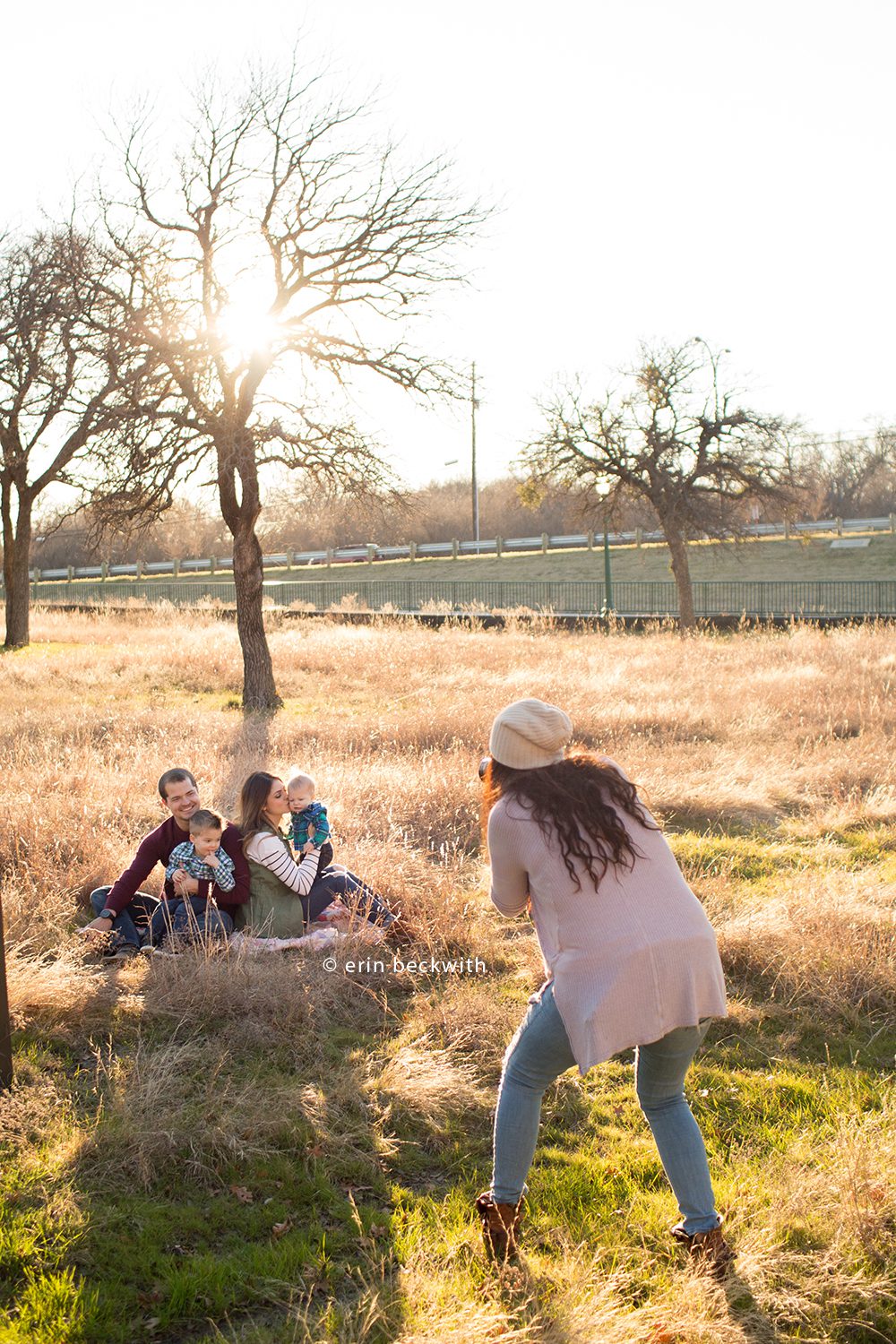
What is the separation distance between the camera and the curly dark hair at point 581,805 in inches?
113

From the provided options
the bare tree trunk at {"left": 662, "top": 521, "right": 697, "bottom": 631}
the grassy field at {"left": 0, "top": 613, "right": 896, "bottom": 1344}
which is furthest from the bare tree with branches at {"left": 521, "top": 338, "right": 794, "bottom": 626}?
the grassy field at {"left": 0, "top": 613, "right": 896, "bottom": 1344}

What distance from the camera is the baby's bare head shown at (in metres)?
5.64

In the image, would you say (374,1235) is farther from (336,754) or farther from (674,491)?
(674,491)

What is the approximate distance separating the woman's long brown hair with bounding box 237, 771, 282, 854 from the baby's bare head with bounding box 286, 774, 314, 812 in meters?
0.21

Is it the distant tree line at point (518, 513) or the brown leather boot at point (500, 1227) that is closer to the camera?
the brown leather boot at point (500, 1227)

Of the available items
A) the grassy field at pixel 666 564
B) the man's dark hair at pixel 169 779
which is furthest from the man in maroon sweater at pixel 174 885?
the grassy field at pixel 666 564

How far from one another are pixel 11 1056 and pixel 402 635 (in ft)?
57.6

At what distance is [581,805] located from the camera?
291 centimetres

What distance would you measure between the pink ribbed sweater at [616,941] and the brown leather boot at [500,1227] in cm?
60

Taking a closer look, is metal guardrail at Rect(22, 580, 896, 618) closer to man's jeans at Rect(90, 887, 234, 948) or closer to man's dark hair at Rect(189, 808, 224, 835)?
man's jeans at Rect(90, 887, 234, 948)

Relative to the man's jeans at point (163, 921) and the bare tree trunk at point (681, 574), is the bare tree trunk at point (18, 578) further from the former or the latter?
the man's jeans at point (163, 921)

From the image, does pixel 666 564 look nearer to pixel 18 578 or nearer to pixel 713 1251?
pixel 18 578

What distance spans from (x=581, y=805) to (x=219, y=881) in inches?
114

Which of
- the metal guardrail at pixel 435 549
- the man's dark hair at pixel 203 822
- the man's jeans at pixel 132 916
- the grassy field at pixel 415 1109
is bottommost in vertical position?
the grassy field at pixel 415 1109
